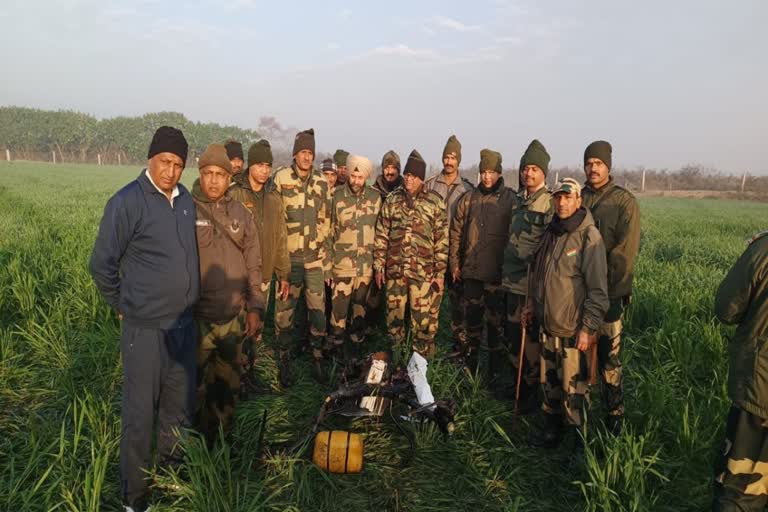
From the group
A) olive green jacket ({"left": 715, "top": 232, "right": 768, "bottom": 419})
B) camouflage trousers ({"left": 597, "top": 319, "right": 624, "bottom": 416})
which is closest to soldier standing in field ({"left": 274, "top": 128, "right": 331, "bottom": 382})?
camouflage trousers ({"left": 597, "top": 319, "right": 624, "bottom": 416})

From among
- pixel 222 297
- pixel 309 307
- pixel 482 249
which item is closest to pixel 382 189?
pixel 482 249

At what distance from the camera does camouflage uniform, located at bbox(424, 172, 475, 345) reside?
5.73 meters

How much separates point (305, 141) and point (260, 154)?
0.58 metres

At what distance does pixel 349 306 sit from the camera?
5.83 metres

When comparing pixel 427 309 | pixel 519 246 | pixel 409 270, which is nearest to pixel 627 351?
pixel 519 246

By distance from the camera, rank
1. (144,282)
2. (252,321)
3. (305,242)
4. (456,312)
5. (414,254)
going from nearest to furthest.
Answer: (144,282)
(252,321)
(305,242)
(414,254)
(456,312)

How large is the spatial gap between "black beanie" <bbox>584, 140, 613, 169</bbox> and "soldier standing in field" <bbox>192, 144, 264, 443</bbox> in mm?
3149

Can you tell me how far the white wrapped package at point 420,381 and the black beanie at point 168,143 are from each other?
8.38ft

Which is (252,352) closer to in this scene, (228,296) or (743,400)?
(228,296)

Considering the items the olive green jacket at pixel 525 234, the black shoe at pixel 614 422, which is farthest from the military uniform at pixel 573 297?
the olive green jacket at pixel 525 234

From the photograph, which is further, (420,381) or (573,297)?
(420,381)

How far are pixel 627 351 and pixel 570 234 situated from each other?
95.0 inches

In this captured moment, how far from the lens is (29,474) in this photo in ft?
10.1

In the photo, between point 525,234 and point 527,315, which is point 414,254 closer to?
point 525,234
